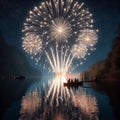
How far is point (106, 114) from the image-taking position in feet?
112

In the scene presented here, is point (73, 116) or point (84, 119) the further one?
point (73, 116)

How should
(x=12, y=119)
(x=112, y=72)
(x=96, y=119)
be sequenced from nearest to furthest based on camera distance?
(x=96, y=119) → (x=12, y=119) → (x=112, y=72)

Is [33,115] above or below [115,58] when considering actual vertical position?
below

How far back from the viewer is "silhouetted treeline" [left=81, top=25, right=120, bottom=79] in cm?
11506

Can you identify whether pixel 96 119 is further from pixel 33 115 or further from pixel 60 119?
pixel 33 115

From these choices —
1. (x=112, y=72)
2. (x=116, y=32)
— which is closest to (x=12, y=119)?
(x=112, y=72)

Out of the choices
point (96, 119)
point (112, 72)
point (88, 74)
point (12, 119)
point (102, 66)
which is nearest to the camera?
point (96, 119)

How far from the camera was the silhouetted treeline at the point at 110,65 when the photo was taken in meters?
115

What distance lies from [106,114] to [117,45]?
299 feet

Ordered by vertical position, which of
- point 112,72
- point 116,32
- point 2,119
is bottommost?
point 2,119

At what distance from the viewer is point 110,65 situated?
122 m

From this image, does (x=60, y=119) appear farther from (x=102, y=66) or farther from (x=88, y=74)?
(x=88, y=74)

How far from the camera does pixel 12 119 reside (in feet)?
106

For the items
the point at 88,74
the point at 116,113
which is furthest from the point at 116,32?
the point at 116,113
